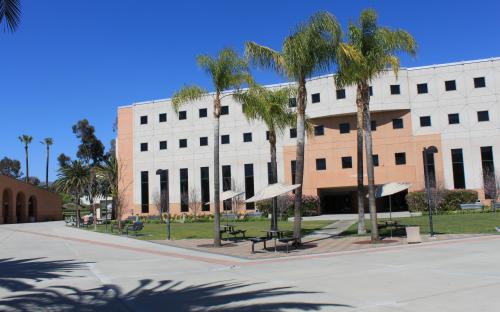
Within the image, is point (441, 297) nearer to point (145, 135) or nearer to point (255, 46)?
point (255, 46)

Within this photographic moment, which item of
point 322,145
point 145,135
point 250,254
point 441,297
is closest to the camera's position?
point 441,297

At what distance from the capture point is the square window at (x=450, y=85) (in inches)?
1907

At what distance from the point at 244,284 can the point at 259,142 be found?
45.5 meters

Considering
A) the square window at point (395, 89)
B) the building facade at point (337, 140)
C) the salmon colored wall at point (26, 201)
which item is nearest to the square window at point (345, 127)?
the building facade at point (337, 140)

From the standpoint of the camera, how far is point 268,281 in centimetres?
1091

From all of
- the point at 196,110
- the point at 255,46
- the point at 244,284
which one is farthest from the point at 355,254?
Answer: the point at 196,110

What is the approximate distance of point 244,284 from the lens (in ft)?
34.9

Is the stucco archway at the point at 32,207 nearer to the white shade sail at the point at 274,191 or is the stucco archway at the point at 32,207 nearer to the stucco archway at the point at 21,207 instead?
the stucco archway at the point at 21,207

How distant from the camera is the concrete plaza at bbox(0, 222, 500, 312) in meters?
8.27

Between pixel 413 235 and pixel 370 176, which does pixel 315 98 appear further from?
pixel 413 235

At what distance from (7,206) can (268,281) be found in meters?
68.3

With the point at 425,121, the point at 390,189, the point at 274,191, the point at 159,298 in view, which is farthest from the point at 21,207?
the point at 159,298

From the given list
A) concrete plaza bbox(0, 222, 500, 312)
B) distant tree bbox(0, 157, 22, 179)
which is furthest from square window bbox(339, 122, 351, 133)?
distant tree bbox(0, 157, 22, 179)

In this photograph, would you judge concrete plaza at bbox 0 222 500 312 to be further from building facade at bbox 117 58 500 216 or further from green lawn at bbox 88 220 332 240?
building facade at bbox 117 58 500 216
